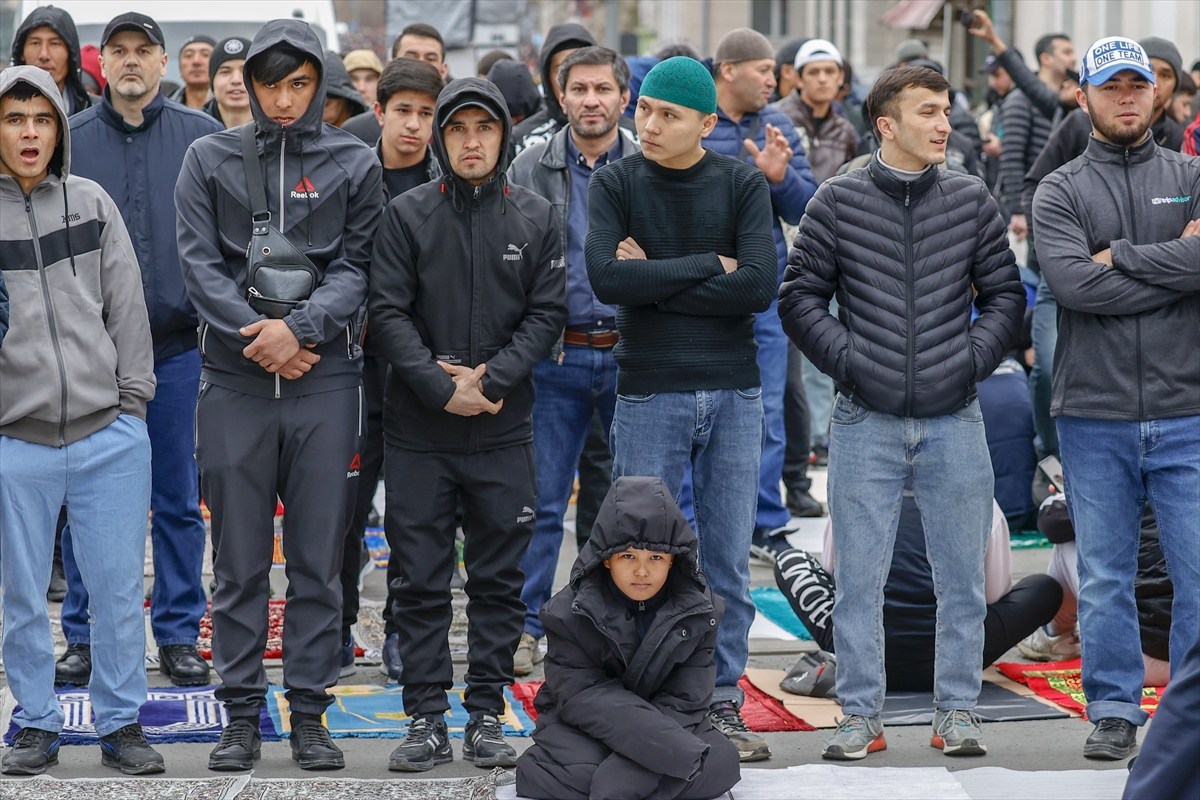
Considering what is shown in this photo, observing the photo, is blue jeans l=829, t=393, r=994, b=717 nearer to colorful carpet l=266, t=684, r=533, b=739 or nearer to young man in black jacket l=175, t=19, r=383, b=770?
colorful carpet l=266, t=684, r=533, b=739

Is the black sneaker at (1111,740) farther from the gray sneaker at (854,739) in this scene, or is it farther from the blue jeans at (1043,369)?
the blue jeans at (1043,369)

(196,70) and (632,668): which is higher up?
(196,70)

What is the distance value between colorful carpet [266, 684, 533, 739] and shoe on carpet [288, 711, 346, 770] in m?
0.26

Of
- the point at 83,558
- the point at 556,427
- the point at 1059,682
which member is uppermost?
the point at 556,427

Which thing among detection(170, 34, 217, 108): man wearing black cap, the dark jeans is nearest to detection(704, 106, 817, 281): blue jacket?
the dark jeans

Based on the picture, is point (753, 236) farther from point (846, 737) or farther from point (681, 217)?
point (846, 737)

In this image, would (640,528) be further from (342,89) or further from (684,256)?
(342,89)

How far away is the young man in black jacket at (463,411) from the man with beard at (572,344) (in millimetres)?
787

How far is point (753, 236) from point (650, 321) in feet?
1.48

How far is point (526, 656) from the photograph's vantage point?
20.5ft

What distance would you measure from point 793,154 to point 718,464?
1994mm

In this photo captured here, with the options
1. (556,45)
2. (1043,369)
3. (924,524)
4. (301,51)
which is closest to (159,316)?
(301,51)

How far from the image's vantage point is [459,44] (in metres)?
17.1

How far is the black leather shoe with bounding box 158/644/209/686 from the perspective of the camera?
19.6 ft
